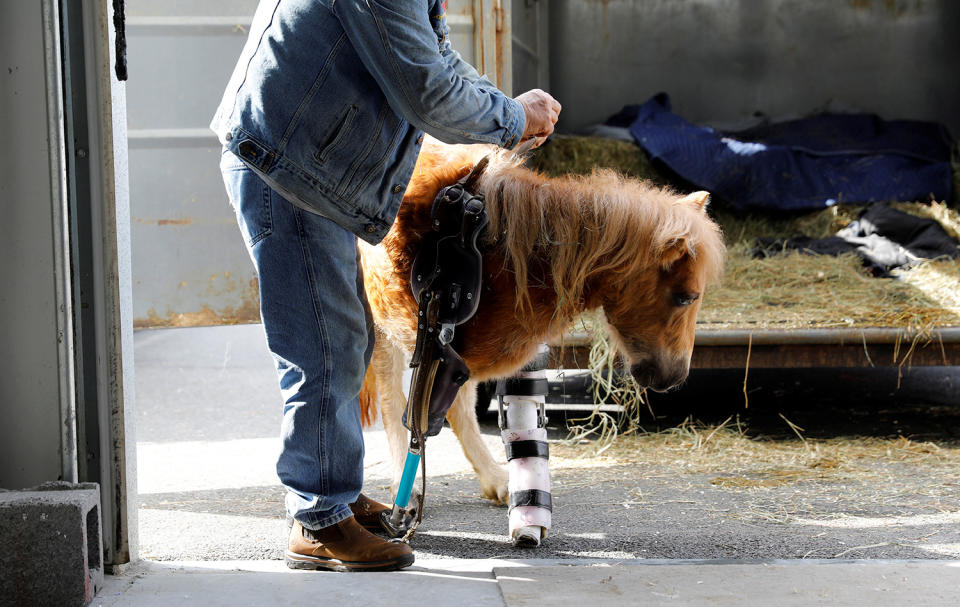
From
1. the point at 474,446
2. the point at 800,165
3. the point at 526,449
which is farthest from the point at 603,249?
the point at 800,165

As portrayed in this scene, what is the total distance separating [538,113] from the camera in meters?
2.09

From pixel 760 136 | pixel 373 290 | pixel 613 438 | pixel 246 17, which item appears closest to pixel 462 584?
pixel 373 290

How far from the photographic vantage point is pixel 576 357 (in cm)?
386

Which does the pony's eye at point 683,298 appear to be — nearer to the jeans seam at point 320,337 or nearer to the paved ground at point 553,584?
the paved ground at point 553,584

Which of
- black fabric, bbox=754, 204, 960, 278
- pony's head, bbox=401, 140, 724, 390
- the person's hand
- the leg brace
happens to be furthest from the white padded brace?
black fabric, bbox=754, 204, 960, 278

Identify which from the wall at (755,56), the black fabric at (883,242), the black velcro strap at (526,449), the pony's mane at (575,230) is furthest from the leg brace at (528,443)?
the wall at (755,56)

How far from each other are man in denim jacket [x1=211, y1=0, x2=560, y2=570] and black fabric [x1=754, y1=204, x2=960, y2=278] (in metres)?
3.55

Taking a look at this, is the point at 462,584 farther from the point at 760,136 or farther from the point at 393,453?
the point at 760,136

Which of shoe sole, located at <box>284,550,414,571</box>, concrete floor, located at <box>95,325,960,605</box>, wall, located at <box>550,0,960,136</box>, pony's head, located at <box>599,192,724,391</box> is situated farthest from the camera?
wall, located at <box>550,0,960,136</box>

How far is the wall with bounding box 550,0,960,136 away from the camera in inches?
326

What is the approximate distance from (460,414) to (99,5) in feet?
4.92

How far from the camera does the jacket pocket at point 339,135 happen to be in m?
1.85

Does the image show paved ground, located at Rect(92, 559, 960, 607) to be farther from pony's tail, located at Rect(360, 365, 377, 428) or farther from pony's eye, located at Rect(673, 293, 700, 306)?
pony's tail, located at Rect(360, 365, 377, 428)

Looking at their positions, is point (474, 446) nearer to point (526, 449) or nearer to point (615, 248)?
point (526, 449)
